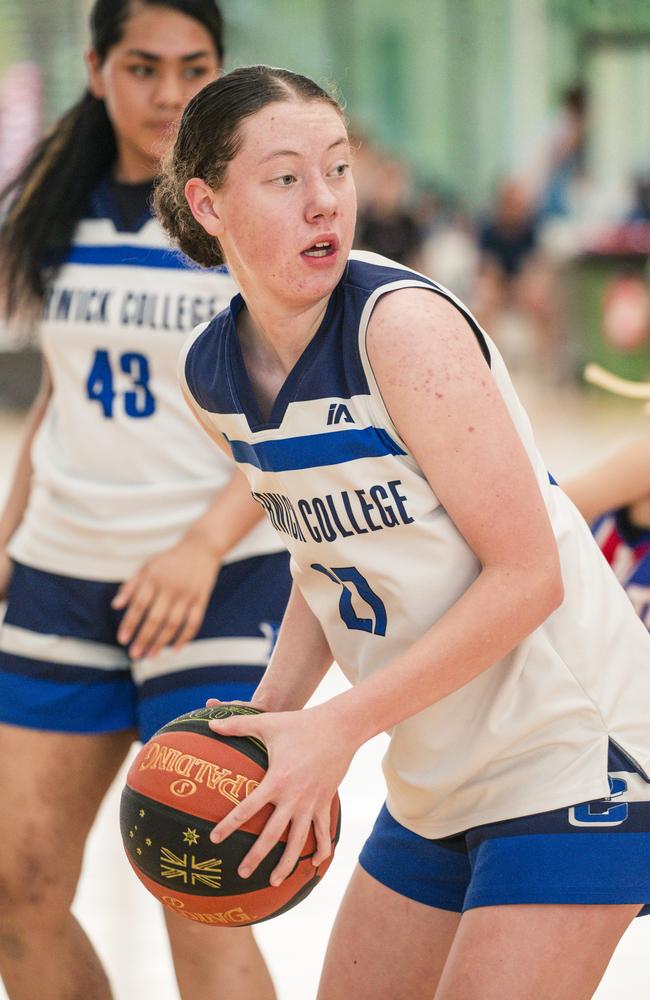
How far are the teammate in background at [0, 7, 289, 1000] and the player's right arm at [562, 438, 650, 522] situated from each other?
0.59 m

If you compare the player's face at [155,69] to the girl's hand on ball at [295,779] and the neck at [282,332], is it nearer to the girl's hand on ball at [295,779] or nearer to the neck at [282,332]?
the neck at [282,332]

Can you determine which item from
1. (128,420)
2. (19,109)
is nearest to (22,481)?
(128,420)

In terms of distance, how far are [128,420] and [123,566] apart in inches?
10.8

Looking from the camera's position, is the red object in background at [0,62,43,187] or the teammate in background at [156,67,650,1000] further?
the red object in background at [0,62,43,187]

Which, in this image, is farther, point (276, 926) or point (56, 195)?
point (276, 926)

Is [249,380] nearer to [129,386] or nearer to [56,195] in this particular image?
[129,386]

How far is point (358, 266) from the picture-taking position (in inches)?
78.7

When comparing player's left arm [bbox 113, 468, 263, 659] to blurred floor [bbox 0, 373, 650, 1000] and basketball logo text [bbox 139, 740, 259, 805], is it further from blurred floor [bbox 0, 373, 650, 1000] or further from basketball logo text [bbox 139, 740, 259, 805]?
blurred floor [bbox 0, 373, 650, 1000]

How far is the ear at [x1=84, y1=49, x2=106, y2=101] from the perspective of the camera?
116 inches

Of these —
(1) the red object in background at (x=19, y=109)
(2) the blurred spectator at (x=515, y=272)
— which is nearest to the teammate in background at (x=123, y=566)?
(1) the red object in background at (x=19, y=109)

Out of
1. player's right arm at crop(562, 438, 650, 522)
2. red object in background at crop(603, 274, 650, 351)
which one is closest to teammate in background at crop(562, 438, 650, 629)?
player's right arm at crop(562, 438, 650, 522)

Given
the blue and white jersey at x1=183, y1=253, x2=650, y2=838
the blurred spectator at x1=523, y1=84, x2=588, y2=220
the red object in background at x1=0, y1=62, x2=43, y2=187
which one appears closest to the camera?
the blue and white jersey at x1=183, y1=253, x2=650, y2=838

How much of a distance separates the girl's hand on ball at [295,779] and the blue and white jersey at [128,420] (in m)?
0.97

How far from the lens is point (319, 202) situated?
1.90 m
